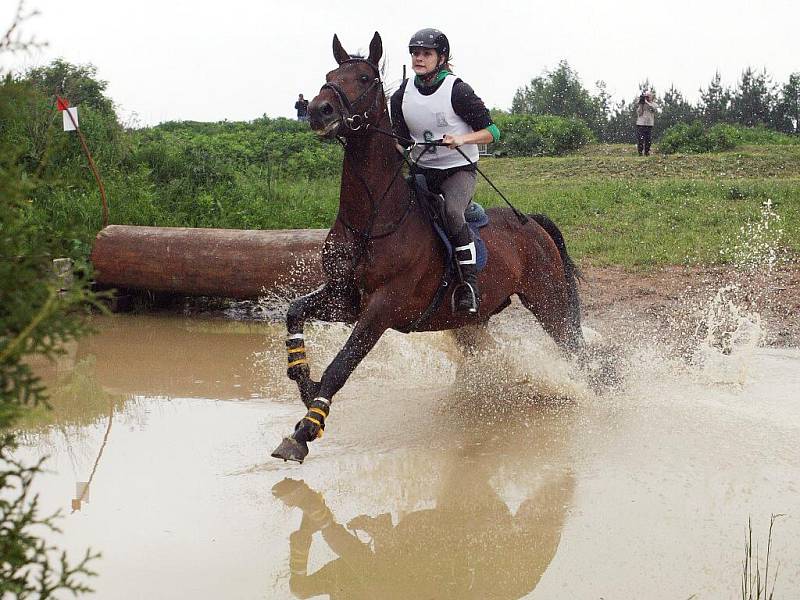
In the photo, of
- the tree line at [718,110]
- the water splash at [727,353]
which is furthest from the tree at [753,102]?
the water splash at [727,353]

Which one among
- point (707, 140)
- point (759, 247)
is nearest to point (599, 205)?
point (759, 247)

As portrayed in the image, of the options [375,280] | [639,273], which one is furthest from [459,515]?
[639,273]

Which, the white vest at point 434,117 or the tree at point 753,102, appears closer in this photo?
the white vest at point 434,117

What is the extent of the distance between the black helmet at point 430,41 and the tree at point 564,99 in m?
28.6

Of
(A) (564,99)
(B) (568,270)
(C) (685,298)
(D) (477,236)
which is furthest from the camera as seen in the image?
(A) (564,99)

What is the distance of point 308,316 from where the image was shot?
619cm

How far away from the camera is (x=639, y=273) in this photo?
39.9 ft

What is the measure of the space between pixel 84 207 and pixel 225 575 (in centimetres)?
895

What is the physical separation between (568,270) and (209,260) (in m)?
4.23

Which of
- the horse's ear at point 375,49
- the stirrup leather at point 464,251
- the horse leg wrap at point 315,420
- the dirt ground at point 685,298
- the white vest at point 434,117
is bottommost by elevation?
the dirt ground at point 685,298

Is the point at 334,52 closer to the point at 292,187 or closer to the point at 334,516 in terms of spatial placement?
the point at 334,516

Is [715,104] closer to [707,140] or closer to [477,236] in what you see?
[707,140]

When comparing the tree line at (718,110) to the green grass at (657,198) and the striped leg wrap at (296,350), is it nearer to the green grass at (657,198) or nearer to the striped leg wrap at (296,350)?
the green grass at (657,198)

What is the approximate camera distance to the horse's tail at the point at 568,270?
7766 mm
